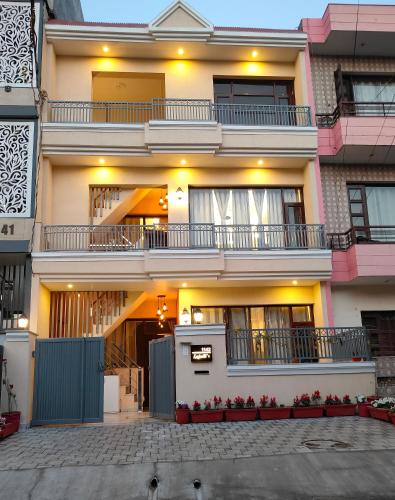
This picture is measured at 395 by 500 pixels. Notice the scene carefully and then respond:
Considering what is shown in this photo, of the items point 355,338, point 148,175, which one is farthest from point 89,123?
point 355,338

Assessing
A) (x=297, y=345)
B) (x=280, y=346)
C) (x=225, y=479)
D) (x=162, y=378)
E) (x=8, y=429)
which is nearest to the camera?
(x=225, y=479)

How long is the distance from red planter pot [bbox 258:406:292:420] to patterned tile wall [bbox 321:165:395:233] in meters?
5.63

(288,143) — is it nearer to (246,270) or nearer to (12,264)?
(246,270)

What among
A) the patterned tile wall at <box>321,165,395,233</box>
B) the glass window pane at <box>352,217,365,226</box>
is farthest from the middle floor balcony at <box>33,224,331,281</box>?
the glass window pane at <box>352,217,365,226</box>

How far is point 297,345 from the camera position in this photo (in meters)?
12.6

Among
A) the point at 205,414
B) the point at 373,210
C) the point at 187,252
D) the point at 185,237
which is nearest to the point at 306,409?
the point at 205,414

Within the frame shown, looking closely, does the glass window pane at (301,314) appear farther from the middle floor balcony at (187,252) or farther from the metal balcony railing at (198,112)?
the metal balcony railing at (198,112)

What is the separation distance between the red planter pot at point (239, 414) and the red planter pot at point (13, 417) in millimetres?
4420

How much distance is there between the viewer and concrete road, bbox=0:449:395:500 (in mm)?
6785

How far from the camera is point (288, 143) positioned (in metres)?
14.5

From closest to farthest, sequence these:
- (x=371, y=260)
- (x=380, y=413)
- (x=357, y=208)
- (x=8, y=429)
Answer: (x=8, y=429), (x=380, y=413), (x=371, y=260), (x=357, y=208)

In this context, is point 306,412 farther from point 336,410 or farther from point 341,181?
point 341,181

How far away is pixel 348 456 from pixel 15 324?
8411 mm

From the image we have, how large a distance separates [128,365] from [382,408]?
26.1ft
